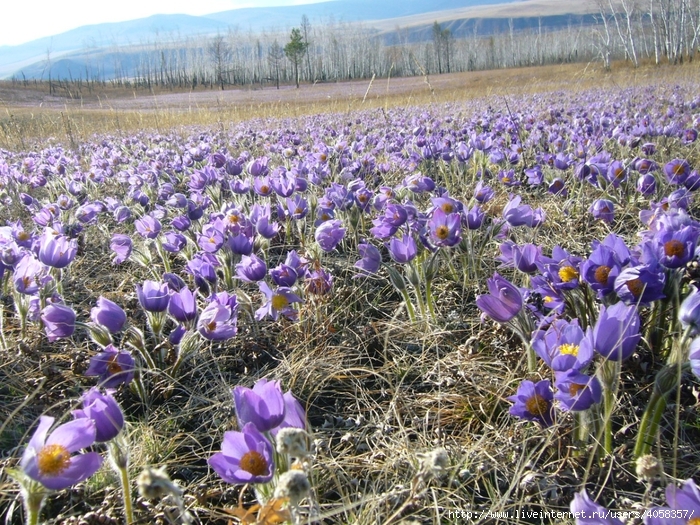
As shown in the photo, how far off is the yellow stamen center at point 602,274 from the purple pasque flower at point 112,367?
4.14 feet

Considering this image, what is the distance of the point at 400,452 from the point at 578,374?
517mm

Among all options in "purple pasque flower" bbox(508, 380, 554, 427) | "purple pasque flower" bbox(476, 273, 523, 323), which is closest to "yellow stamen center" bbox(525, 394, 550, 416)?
"purple pasque flower" bbox(508, 380, 554, 427)

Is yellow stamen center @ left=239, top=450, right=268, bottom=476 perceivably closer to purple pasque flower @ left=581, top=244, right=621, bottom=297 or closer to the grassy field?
the grassy field

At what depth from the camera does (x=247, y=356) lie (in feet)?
6.15

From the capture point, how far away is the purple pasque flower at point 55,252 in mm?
1862

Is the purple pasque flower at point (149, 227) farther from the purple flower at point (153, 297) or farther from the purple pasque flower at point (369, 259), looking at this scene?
the purple pasque flower at point (369, 259)

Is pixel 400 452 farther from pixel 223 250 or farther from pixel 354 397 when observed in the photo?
pixel 223 250

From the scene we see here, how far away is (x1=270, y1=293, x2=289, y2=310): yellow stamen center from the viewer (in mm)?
1839

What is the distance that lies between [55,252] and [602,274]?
1782 millimetres

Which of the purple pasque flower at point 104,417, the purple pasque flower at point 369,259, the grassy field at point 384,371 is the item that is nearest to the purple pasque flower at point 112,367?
the grassy field at point 384,371

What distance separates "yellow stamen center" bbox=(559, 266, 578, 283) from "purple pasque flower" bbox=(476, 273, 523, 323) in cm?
18

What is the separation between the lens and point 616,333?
1.06 meters

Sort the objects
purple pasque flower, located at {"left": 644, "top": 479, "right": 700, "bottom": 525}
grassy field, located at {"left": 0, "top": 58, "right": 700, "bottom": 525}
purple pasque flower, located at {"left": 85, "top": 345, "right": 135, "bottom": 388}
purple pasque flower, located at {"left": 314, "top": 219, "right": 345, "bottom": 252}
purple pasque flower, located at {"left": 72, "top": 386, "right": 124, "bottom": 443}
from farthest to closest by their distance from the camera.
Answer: purple pasque flower, located at {"left": 314, "top": 219, "right": 345, "bottom": 252}
purple pasque flower, located at {"left": 85, "top": 345, "right": 135, "bottom": 388}
grassy field, located at {"left": 0, "top": 58, "right": 700, "bottom": 525}
purple pasque flower, located at {"left": 72, "top": 386, "right": 124, "bottom": 443}
purple pasque flower, located at {"left": 644, "top": 479, "right": 700, "bottom": 525}

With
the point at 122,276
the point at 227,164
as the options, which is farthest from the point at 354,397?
the point at 227,164
